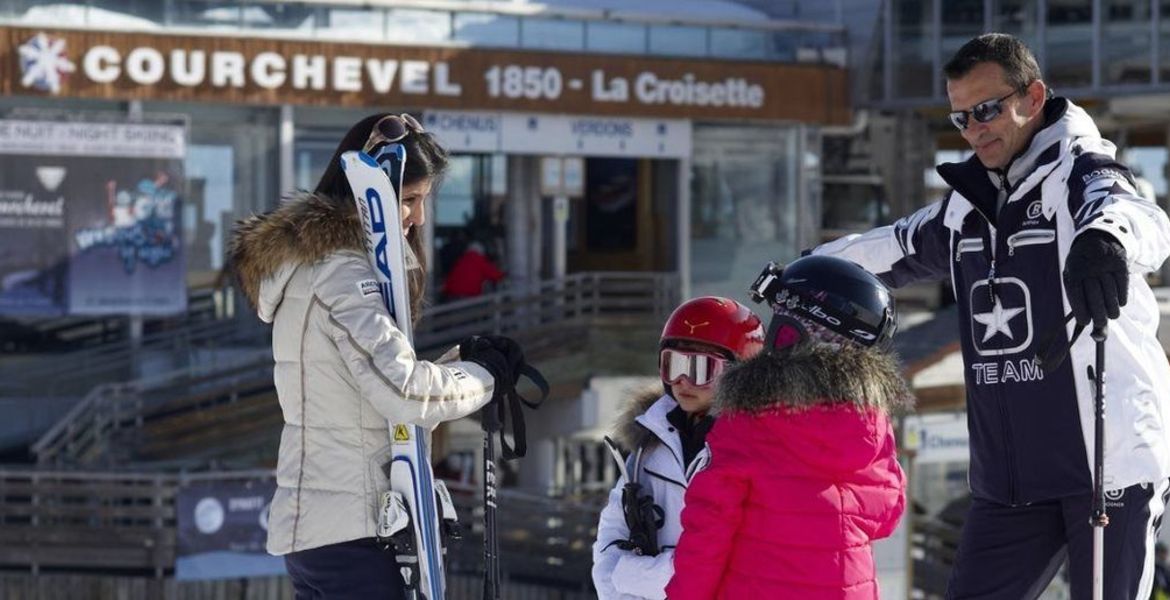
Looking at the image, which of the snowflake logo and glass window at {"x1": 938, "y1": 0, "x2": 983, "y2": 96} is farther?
glass window at {"x1": 938, "y1": 0, "x2": 983, "y2": 96}

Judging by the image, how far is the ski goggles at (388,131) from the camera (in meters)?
4.67

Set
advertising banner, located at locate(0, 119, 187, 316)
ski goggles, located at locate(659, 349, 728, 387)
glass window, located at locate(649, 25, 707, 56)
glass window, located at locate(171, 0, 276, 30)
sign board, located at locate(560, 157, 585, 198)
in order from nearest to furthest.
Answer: ski goggles, located at locate(659, 349, 728, 387), advertising banner, located at locate(0, 119, 187, 316), glass window, located at locate(171, 0, 276, 30), sign board, located at locate(560, 157, 585, 198), glass window, located at locate(649, 25, 707, 56)

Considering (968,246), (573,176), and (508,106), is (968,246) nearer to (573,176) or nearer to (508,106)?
(508,106)

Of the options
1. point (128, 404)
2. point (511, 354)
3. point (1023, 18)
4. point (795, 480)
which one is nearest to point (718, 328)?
point (511, 354)

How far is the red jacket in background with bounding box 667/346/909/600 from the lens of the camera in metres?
3.98

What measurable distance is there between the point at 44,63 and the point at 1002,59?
16.6 m

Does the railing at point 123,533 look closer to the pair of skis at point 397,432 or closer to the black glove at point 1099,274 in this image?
the pair of skis at point 397,432

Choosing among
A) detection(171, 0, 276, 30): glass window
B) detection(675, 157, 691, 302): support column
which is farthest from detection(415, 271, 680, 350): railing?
detection(171, 0, 276, 30): glass window

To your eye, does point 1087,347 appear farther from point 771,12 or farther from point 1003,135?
point 771,12

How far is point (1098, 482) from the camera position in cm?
428

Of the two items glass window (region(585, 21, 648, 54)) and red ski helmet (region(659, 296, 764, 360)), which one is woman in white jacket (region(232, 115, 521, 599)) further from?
glass window (region(585, 21, 648, 54))

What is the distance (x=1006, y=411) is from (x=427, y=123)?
17.6 m

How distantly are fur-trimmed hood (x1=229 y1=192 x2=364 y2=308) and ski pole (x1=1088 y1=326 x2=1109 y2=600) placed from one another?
1617 mm

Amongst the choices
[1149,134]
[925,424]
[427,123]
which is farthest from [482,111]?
[1149,134]
